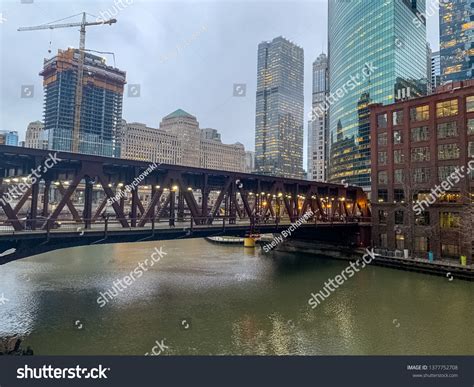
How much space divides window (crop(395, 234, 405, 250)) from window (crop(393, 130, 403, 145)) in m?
15.7

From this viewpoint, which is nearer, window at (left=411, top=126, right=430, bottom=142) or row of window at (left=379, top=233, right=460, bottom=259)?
row of window at (left=379, top=233, right=460, bottom=259)

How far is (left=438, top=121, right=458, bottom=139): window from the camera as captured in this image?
155ft

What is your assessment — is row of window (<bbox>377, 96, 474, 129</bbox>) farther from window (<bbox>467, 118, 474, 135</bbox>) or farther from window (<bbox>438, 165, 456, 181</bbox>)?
window (<bbox>438, 165, 456, 181</bbox>)

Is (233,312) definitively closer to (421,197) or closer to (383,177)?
(421,197)

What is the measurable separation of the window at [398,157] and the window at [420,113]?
5426 mm

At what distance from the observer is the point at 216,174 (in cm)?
3588

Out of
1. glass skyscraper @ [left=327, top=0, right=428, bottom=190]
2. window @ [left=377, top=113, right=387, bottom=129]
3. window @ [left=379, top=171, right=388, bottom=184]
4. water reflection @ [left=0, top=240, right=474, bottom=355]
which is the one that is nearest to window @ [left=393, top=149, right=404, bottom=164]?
window @ [left=379, top=171, right=388, bottom=184]

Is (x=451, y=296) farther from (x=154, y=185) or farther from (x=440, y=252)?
(x=154, y=185)

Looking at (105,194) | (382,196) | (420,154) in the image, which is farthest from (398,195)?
(105,194)

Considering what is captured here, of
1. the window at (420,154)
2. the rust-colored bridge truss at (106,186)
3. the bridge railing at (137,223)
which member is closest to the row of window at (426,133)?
the window at (420,154)

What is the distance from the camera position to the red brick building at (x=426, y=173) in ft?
150

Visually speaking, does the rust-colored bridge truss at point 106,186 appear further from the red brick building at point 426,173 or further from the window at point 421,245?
the window at point 421,245

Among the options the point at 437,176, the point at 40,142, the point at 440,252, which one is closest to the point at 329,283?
the point at 440,252

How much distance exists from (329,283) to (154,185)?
2254cm
